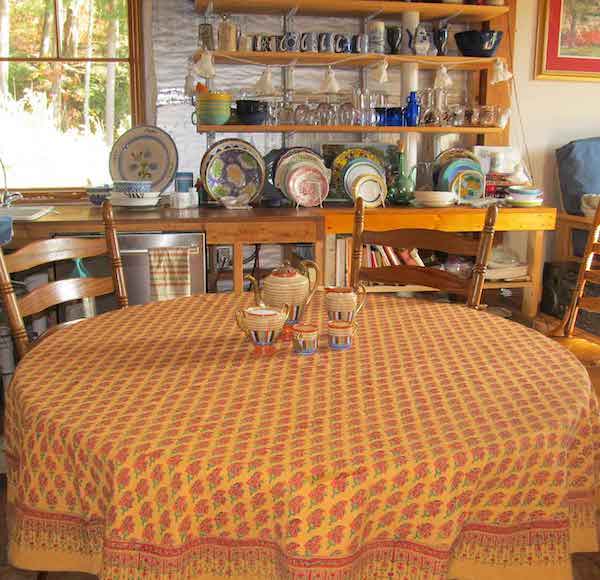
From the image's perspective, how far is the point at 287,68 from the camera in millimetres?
3816

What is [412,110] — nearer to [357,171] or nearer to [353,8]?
[357,171]

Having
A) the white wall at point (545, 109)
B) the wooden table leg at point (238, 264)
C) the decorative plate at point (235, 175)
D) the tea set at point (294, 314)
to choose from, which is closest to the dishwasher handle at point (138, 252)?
the wooden table leg at point (238, 264)

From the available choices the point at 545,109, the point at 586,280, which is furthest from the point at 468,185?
the point at 586,280

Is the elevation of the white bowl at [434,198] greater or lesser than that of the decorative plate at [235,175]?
lesser

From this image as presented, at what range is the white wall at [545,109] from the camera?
4.03 m

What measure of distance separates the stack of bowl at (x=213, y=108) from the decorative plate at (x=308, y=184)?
0.42m

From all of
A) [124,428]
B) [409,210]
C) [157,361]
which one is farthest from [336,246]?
[124,428]

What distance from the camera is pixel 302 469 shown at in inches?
39.7

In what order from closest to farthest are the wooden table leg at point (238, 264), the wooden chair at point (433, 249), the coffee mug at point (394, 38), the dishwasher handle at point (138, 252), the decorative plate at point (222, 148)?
the wooden chair at point (433, 249), the dishwasher handle at point (138, 252), the wooden table leg at point (238, 264), the decorative plate at point (222, 148), the coffee mug at point (394, 38)

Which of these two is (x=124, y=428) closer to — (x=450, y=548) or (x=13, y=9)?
(x=450, y=548)

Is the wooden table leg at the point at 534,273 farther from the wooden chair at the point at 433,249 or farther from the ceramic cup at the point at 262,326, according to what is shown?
the ceramic cup at the point at 262,326

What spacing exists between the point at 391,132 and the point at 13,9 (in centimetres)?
199

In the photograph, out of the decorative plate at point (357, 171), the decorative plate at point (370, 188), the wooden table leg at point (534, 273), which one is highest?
the decorative plate at point (357, 171)

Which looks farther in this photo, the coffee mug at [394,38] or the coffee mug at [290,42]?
the coffee mug at [394,38]
